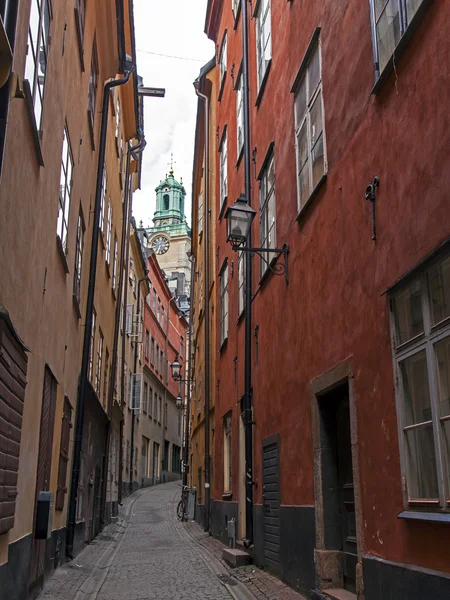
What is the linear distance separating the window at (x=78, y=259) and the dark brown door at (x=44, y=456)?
267cm

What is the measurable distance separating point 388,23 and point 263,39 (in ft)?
23.2

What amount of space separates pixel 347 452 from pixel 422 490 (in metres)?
2.38

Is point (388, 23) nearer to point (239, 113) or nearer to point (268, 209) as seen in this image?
point (268, 209)

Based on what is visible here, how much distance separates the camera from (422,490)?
14.9 feet

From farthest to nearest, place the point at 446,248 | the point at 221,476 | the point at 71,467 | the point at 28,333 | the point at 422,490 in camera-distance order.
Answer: the point at 221,476 → the point at 71,467 → the point at 28,333 → the point at 422,490 → the point at 446,248

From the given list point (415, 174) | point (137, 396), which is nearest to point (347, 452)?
point (415, 174)

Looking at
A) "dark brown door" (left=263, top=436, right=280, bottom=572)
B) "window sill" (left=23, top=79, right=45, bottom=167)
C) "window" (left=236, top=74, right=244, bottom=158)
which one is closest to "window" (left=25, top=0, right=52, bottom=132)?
"window sill" (left=23, top=79, right=45, bottom=167)

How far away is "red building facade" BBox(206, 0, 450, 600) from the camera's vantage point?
177 inches

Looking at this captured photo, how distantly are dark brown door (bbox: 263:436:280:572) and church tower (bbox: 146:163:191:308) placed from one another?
196 ft

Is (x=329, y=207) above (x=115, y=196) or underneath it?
underneath

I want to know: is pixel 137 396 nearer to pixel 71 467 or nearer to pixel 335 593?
pixel 71 467

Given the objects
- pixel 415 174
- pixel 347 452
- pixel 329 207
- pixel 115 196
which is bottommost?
pixel 347 452

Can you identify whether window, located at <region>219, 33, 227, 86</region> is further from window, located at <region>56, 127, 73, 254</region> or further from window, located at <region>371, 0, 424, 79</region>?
window, located at <region>371, 0, 424, 79</region>

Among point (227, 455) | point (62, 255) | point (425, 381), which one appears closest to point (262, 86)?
point (62, 255)
